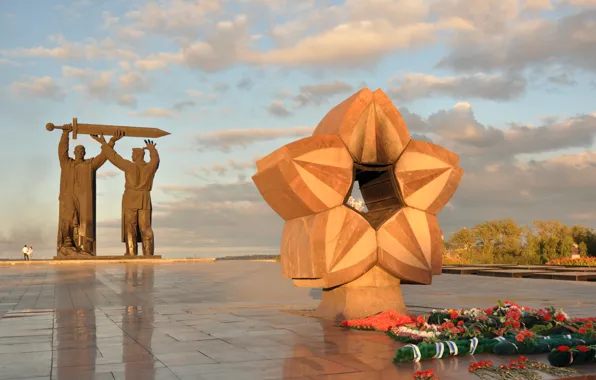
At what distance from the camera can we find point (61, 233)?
32938mm

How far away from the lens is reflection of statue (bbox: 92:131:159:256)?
109ft

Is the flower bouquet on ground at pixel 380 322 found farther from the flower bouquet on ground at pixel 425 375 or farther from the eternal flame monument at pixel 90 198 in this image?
the eternal flame monument at pixel 90 198

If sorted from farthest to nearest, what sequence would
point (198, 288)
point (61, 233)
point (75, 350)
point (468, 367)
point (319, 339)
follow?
point (61, 233), point (198, 288), point (319, 339), point (75, 350), point (468, 367)

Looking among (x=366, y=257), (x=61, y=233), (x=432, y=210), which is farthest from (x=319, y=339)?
(x=61, y=233)

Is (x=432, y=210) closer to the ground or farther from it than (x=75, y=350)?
farther from it

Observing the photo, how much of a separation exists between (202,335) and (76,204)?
28.0m

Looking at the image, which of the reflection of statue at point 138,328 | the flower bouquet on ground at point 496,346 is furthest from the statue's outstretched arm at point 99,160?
the flower bouquet on ground at point 496,346

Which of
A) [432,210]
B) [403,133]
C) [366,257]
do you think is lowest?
[366,257]

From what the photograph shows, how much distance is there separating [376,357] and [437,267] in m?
3.89

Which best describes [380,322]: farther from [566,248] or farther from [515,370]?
[566,248]

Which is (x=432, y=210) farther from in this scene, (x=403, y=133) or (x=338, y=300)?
(x=338, y=300)

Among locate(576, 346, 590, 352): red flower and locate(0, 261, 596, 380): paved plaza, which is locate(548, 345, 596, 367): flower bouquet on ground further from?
locate(0, 261, 596, 380): paved plaza

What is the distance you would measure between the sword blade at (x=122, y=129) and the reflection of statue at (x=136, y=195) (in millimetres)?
945

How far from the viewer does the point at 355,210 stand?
9141 millimetres
